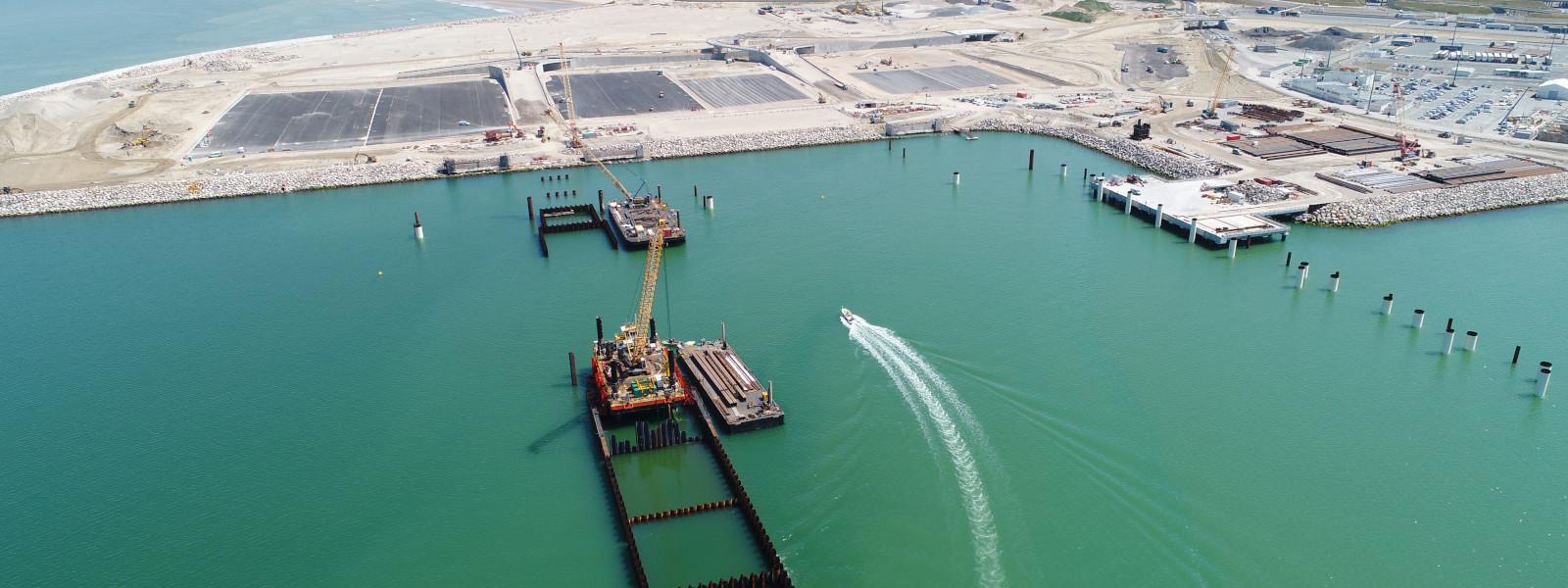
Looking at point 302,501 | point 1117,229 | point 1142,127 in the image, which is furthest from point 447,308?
point 1142,127

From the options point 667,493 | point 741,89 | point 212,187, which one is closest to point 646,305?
point 667,493

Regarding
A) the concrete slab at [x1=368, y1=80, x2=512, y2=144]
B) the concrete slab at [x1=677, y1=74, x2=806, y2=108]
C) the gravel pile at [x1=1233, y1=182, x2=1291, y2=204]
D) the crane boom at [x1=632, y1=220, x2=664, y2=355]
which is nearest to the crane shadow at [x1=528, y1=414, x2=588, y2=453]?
the crane boom at [x1=632, y1=220, x2=664, y2=355]

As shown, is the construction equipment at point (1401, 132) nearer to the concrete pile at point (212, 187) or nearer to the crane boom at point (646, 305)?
the crane boom at point (646, 305)

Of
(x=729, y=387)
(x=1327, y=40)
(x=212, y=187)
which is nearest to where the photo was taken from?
(x=729, y=387)

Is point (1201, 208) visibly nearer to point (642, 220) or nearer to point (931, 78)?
point (642, 220)

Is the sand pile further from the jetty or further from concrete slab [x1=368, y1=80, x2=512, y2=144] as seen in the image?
the jetty

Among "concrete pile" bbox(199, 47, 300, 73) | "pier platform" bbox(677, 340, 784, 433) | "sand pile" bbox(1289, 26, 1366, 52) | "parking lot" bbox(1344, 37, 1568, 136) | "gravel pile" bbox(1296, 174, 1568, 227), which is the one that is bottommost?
"pier platform" bbox(677, 340, 784, 433)
